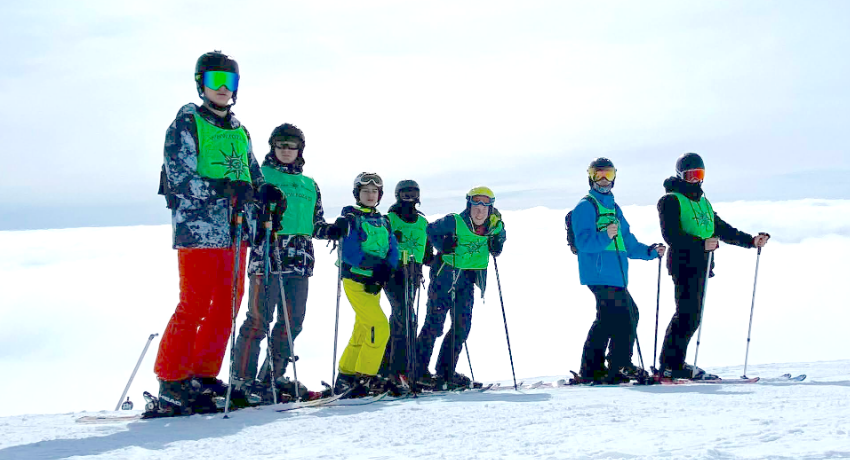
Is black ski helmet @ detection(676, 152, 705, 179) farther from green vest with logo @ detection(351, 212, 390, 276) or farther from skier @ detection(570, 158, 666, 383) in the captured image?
green vest with logo @ detection(351, 212, 390, 276)

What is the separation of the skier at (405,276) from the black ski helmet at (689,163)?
8.28ft

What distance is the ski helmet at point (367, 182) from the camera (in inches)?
277

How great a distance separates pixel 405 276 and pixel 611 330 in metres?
1.98

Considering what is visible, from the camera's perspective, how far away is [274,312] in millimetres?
6559

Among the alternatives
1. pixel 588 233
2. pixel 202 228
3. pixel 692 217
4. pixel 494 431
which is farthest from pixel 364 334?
pixel 692 217

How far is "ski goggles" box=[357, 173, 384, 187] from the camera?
23.1 ft

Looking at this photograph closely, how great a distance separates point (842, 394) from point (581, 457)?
2.82m

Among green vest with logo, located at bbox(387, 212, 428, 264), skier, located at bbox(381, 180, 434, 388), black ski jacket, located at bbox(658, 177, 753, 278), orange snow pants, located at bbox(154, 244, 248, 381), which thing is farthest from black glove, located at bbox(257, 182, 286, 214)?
black ski jacket, located at bbox(658, 177, 753, 278)

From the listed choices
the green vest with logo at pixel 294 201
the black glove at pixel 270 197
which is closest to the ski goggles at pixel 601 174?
the green vest with logo at pixel 294 201

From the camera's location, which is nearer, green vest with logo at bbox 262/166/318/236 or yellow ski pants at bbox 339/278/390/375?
green vest with logo at bbox 262/166/318/236

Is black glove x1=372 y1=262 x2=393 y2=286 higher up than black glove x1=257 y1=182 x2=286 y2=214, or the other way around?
black glove x1=257 y1=182 x2=286 y2=214

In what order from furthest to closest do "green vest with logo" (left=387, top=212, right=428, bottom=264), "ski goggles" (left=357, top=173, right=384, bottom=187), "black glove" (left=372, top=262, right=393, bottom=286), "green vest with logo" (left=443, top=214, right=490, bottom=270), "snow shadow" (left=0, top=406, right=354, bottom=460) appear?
"green vest with logo" (left=443, top=214, right=490, bottom=270), "green vest with logo" (left=387, top=212, right=428, bottom=264), "ski goggles" (left=357, top=173, right=384, bottom=187), "black glove" (left=372, top=262, right=393, bottom=286), "snow shadow" (left=0, top=406, right=354, bottom=460)

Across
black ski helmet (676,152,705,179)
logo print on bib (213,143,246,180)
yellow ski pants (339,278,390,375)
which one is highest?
black ski helmet (676,152,705,179)

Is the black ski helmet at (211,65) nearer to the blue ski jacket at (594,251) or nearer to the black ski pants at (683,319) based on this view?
the blue ski jacket at (594,251)
